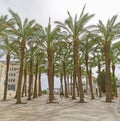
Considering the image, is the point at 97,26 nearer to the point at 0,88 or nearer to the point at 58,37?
the point at 58,37

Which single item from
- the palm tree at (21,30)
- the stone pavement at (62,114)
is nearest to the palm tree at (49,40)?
the palm tree at (21,30)

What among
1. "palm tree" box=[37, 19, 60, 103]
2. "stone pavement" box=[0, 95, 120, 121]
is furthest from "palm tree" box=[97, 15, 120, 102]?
"stone pavement" box=[0, 95, 120, 121]

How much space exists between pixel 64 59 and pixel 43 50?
1081 centimetres

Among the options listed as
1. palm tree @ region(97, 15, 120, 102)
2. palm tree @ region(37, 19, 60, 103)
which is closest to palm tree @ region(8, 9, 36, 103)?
palm tree @ region(37, 19, 60, 103)

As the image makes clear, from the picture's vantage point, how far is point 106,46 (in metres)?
30.2

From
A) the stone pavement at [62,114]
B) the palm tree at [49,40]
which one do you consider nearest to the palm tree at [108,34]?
the palm tree at [49,40]

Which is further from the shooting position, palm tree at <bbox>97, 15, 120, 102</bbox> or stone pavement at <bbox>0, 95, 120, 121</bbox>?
palm tree at <bbox>97, 15, 120, 102</bbox>

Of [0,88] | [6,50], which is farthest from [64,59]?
[0,88]

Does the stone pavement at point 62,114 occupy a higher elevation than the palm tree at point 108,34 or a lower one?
lower

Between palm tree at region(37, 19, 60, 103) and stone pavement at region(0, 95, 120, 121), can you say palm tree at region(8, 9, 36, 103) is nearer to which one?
palm tree at region(37, 19, 60, 103)

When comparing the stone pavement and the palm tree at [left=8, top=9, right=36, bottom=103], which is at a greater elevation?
the palm tree at [left=8, top=9, right=36, bottom=103]

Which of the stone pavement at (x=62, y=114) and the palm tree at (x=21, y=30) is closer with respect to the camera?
the stone pavement at (x=62, y=114)

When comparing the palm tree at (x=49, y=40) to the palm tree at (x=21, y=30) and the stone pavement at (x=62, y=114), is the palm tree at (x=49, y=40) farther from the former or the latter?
the stone pavement at (x=62, y=114)

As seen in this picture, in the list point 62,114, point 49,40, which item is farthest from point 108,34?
point 62,114
